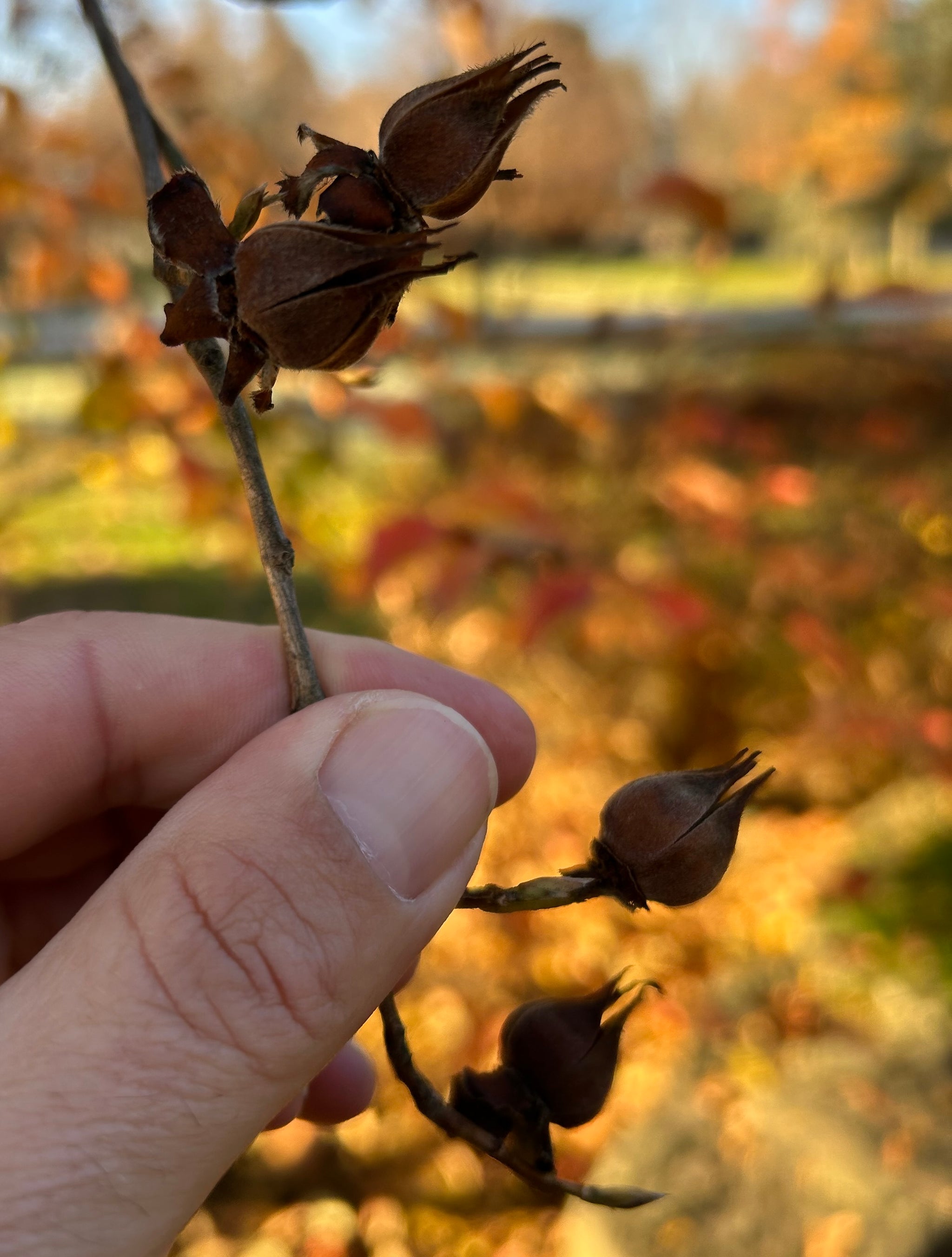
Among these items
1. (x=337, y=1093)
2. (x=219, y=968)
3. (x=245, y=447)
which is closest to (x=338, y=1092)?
(x=337, y=1093)

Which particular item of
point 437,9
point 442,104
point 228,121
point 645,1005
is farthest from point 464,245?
point 442,104

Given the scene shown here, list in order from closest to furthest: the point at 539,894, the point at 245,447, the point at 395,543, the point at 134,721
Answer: the point at 245,447 < the point at 539,894 < the point at 134,721 < the point at 395,543

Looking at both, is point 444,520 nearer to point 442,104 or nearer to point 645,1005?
point 645,1005

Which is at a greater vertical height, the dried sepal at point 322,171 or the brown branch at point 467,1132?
the dried sepal at point 322,171

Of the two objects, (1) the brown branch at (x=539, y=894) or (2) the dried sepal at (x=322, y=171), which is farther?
(1) the brown branch at (x=539, y=894)

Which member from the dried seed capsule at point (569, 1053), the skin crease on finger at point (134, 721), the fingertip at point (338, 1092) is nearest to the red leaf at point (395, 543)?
the skin crease on finger at point (134, 721)

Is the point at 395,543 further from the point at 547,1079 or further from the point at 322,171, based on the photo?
the point at 322,171

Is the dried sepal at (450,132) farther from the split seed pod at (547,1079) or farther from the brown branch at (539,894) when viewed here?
the split seed pod at (547,1079)

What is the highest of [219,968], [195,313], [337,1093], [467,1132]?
[195,313]
